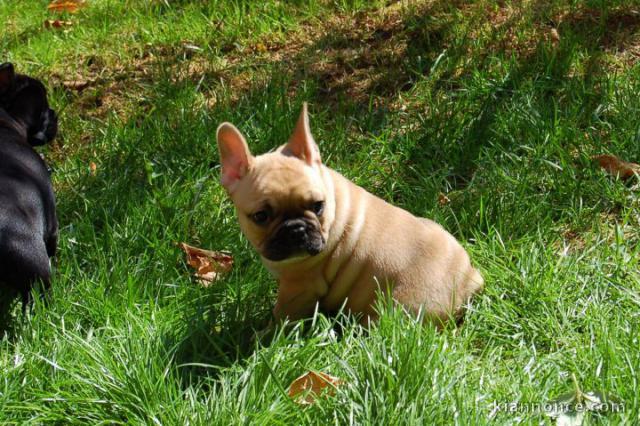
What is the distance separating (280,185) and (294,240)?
0.86 feet

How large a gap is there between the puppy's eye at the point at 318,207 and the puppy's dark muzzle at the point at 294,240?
8 cm

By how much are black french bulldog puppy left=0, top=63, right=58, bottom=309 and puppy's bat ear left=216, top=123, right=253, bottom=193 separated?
1.03 metres

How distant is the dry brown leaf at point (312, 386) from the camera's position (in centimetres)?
320

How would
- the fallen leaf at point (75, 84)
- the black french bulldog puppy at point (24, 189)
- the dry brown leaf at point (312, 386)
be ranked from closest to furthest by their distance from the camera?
the dry brown leaf at point (312, 386) < the black french bulldog puppy at point (24, 189) < the fallen leaf at point (75, 84)

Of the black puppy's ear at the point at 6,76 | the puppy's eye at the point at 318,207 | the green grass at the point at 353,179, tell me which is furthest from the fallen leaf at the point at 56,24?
the puppy's eye at the point at 318,207

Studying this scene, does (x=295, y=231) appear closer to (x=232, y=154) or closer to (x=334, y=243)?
(x=334, y=243)

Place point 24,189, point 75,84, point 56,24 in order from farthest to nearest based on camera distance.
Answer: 1. point 56,24
2. point 75,84
3. point 24,189

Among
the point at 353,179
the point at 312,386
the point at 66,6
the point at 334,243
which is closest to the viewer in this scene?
the point at 312,386

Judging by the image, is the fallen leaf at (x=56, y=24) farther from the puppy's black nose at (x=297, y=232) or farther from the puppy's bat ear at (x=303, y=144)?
the puppy's black nose at (x=297, y=232)

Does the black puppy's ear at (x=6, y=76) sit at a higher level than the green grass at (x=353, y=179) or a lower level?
higher

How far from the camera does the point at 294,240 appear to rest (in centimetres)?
361

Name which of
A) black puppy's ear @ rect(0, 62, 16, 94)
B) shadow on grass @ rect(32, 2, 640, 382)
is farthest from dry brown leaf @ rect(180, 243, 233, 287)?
black puppy's ear @ rect(0, 62, 16, 94)

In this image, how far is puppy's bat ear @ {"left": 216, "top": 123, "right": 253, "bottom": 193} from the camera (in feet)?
12.7

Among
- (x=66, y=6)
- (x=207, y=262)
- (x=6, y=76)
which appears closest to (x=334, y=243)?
(x=207, y=262)
